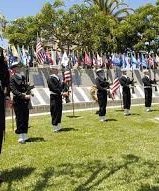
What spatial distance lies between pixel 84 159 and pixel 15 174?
185 centimetres

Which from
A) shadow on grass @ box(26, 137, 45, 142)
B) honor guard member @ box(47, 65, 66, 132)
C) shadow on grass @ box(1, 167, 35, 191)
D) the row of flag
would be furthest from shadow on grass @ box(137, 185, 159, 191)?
the row of flag

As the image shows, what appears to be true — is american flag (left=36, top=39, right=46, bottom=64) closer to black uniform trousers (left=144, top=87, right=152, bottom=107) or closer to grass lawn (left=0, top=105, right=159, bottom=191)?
black uniform trousers (left=144, top=87, right=152, bottom=107)

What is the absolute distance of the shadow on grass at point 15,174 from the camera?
9320mm

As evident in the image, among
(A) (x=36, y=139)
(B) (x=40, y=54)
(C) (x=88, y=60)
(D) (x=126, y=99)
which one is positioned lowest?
(A) (x=36, y=139)

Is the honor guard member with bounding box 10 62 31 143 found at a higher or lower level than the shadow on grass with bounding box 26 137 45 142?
higher

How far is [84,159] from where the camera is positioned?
1112 centimetres

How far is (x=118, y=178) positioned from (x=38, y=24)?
43760mm

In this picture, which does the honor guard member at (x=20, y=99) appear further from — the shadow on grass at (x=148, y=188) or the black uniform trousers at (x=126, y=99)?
the black uniform trousers at (x=126, y=99)

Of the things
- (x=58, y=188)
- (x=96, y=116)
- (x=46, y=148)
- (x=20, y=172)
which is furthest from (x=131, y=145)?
(x=96, y=116)

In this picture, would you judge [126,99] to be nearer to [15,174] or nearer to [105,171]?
[105,171]

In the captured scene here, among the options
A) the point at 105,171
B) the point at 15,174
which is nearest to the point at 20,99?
the point at 15,174

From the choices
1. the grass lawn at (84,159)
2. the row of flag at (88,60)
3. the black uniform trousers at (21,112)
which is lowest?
the grass lawn at (84,159)

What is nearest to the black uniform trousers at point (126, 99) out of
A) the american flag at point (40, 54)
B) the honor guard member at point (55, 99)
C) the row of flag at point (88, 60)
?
the honor guard member at point (55, 99)

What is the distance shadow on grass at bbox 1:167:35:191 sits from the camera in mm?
9320
